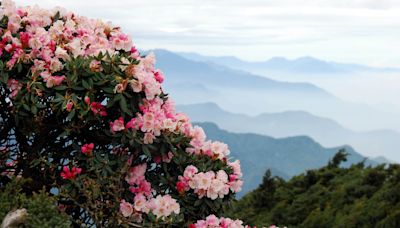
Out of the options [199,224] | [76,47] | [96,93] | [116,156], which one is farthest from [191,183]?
[76,47]

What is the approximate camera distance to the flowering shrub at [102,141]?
518 centimetres

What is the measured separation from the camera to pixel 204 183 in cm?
534

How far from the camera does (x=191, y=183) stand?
5375mm

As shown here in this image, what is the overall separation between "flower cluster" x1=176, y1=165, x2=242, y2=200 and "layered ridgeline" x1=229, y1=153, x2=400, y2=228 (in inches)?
236

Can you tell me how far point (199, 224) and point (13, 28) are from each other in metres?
2.64

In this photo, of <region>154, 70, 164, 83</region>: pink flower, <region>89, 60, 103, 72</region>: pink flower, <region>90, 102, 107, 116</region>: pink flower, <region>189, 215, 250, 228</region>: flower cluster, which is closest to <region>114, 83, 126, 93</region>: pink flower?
<region>90, 102, 107, 116</region>: pink flower

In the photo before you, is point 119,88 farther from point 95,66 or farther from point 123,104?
point 95,66

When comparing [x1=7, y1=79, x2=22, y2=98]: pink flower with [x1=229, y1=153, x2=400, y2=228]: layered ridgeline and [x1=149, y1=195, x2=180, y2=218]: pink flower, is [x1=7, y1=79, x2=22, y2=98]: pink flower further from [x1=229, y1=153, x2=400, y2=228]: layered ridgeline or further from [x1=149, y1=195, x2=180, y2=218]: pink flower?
[x1=229, y1=153, x2=400, y2=228]: layered ridgeline

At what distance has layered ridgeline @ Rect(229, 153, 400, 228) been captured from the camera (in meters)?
11.5

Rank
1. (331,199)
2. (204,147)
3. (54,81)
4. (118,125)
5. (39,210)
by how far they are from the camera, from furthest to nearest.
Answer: (331,199) < (204,147) < (54,81) < (118,125) < (39,210)

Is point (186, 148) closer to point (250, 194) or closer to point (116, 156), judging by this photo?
point (116, 156)

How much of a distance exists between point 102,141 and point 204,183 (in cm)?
99

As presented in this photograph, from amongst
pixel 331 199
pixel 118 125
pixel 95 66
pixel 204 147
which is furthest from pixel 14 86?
pixel 331 199

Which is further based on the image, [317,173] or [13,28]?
[317,173]
